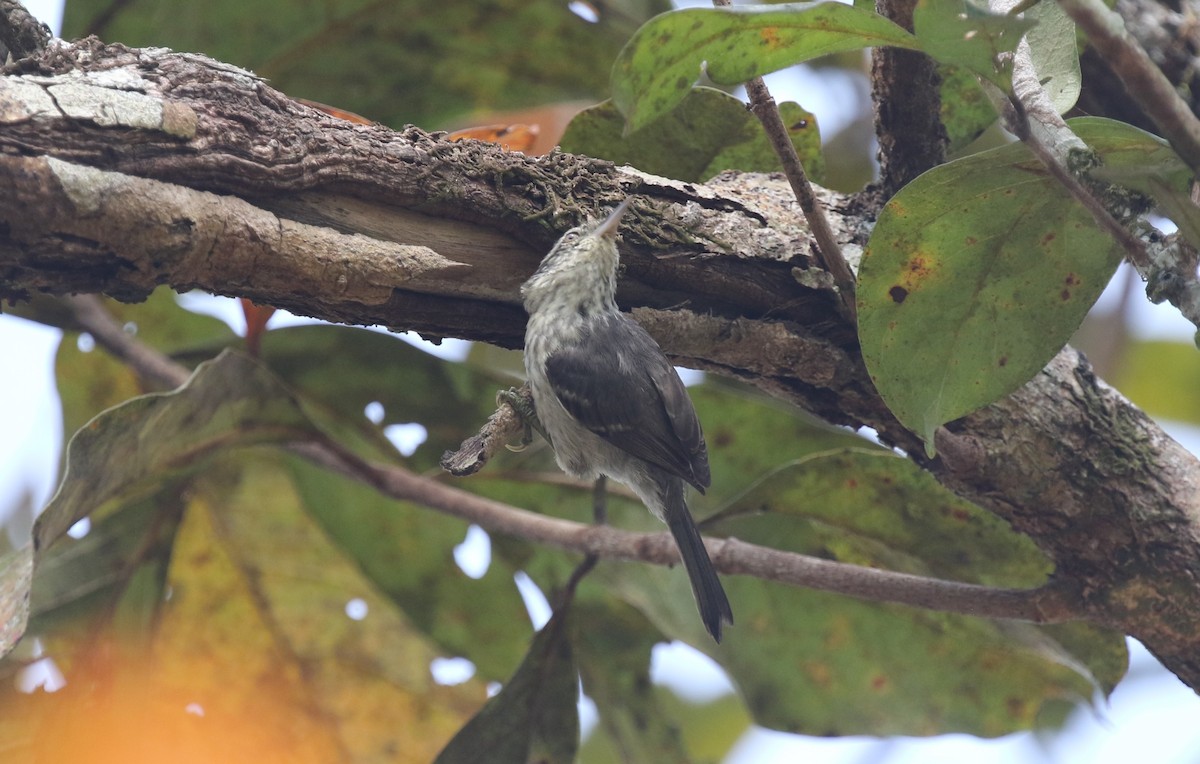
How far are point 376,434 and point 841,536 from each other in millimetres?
Result: 1307

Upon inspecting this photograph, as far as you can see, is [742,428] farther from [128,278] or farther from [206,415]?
[128,278]

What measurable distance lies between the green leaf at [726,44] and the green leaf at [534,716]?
141 centimetres

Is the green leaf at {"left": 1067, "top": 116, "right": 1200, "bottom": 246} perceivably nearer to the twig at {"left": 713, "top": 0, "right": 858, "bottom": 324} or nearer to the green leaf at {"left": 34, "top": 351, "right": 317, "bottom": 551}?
the twig at {"left": 713, "top": 0, "right": 858, "bottom": 324}

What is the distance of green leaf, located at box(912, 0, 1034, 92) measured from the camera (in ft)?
5.20

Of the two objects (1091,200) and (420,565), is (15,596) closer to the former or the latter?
(420,565)

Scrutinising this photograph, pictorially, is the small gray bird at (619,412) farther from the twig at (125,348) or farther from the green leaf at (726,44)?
the twig at (125,348)

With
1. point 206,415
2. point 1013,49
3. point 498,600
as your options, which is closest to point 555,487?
point 498,600

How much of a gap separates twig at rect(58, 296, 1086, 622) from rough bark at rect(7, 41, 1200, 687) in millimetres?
141

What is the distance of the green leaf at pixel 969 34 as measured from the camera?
1.59m

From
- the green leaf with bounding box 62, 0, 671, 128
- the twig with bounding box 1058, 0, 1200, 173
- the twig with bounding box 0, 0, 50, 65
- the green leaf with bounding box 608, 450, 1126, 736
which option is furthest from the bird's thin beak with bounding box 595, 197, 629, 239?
the green leaf with bounding box 62, 0, 671, 128

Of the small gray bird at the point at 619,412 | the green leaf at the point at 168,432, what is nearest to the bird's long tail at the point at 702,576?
the small gray bird at the point at 619,412

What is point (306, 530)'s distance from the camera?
11.0 ft

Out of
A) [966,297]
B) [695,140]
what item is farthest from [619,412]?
[966,297]

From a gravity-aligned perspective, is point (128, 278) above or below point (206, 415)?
above
